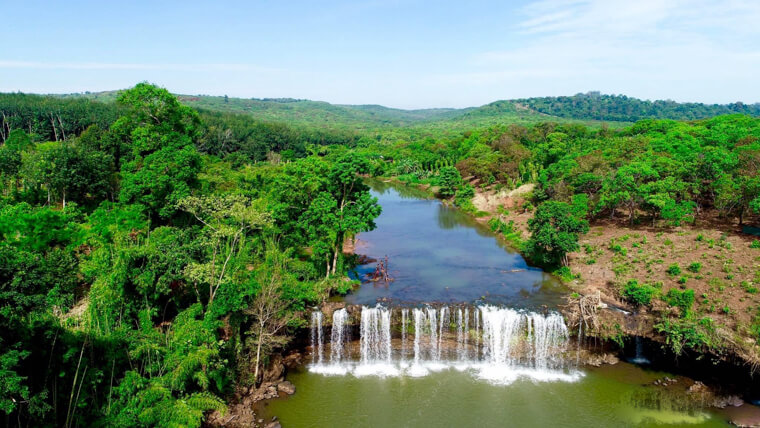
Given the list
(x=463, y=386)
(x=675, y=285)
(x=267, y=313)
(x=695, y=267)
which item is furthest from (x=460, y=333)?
(x=695, y=267)

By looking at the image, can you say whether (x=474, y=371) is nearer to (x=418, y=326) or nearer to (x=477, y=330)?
(x=477, y=330)

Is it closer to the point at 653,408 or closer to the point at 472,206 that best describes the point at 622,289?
the point at 653,408

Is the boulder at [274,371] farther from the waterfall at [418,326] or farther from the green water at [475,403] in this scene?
the waterfall at [418,326]

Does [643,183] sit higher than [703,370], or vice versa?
[643,183]

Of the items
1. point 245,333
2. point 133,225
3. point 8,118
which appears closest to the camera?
point 245,333

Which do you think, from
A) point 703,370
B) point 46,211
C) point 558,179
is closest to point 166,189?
point 46,211

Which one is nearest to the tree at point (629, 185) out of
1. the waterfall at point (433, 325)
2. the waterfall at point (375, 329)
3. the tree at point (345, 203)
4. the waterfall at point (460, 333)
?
the waterfall at point (460, 333)

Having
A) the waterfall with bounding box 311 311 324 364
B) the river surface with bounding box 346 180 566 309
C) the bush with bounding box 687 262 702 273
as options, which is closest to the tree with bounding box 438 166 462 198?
the river surface with bounding box 346 180 566 309
